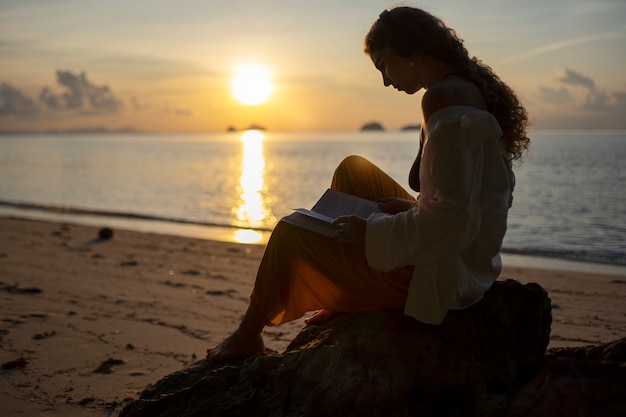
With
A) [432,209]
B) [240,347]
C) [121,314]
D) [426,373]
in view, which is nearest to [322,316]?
[240,347]

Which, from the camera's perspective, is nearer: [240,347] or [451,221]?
[451,221]

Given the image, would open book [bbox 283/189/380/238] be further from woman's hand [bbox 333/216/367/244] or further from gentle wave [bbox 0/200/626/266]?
gentle wave [bbox 0/200/626/266]

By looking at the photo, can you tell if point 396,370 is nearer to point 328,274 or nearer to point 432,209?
point 328,274

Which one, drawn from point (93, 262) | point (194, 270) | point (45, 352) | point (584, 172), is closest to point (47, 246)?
point (93, 262)

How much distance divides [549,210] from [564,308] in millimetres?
12490

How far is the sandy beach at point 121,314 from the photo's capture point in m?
4.41

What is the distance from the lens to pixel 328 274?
313cm

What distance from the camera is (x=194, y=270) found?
8883mm

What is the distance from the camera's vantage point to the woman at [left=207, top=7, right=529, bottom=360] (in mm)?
2656

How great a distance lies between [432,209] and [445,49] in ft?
2.37

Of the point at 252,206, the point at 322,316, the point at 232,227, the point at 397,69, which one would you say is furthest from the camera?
the point at 252,206

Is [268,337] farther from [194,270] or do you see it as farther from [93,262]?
[93,262]

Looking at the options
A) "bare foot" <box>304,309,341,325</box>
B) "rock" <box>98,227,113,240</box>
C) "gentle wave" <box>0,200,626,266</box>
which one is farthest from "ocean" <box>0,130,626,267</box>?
"bare foot" <box>304,309,341,325</box>

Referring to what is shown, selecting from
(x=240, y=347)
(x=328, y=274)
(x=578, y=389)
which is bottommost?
(x=240, y=347)
